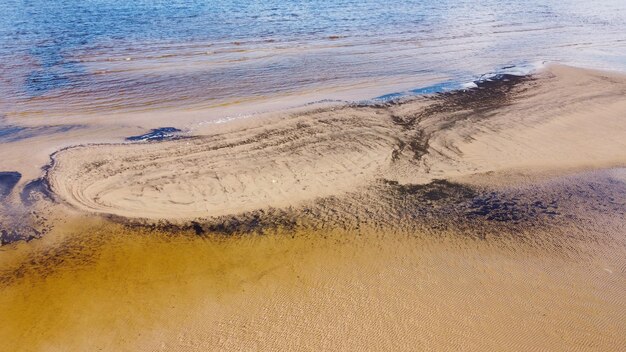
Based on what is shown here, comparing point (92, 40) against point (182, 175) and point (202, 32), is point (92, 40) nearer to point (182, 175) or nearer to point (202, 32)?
point (202, 32)

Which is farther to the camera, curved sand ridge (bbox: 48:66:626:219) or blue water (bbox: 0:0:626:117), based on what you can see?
blue water (bbox: 0:0:626:117)

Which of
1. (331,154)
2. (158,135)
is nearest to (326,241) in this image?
(331,154)

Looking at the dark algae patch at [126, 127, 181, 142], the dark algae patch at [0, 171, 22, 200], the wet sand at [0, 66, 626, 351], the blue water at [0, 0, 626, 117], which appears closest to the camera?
the wet sand at [0, 66, 626, 351]

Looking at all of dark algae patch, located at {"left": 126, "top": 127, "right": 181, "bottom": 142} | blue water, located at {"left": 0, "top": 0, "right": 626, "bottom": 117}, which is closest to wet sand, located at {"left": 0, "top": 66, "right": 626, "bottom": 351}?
dark algae patch, located at {"left": 126, "top": 127, "right": 181, "bottom": 142}

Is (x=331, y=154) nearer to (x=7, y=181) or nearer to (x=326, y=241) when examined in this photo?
(x=326, y=241)

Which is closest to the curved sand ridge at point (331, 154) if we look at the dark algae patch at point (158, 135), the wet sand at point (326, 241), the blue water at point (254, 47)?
the wet sand at point (326, 241)

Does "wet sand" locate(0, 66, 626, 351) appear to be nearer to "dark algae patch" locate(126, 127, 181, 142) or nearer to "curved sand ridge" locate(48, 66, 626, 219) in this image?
"curved sand ridge" locate(48, 66, 626, 219)
